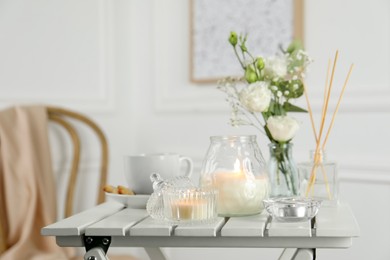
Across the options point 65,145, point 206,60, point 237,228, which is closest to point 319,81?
point 206,60

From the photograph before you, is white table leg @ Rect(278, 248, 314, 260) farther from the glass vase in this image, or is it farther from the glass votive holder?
the glass vase

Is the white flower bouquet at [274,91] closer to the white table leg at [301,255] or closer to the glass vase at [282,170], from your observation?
the glass vase at [282,170]

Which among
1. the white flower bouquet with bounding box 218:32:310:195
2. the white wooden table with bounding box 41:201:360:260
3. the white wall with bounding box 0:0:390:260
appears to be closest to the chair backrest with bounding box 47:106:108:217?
the white wall with bounding box 0:0:390:260

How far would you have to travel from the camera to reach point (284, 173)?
5.06ft

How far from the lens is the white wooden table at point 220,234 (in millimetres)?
1178

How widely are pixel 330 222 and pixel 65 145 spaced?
1487 millimetres

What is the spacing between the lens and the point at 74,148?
2.45m

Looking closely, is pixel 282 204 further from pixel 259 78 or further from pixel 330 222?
pixel 259 78

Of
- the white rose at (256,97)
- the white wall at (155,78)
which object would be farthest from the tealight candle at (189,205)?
the white wall at (155,78)

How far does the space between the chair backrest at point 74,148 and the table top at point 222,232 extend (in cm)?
111

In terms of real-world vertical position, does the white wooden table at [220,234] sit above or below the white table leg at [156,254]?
above

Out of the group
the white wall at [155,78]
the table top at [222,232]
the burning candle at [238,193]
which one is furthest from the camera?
the white wall at [155,78]

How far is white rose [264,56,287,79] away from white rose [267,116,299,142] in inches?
4.0

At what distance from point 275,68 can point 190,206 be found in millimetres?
432
